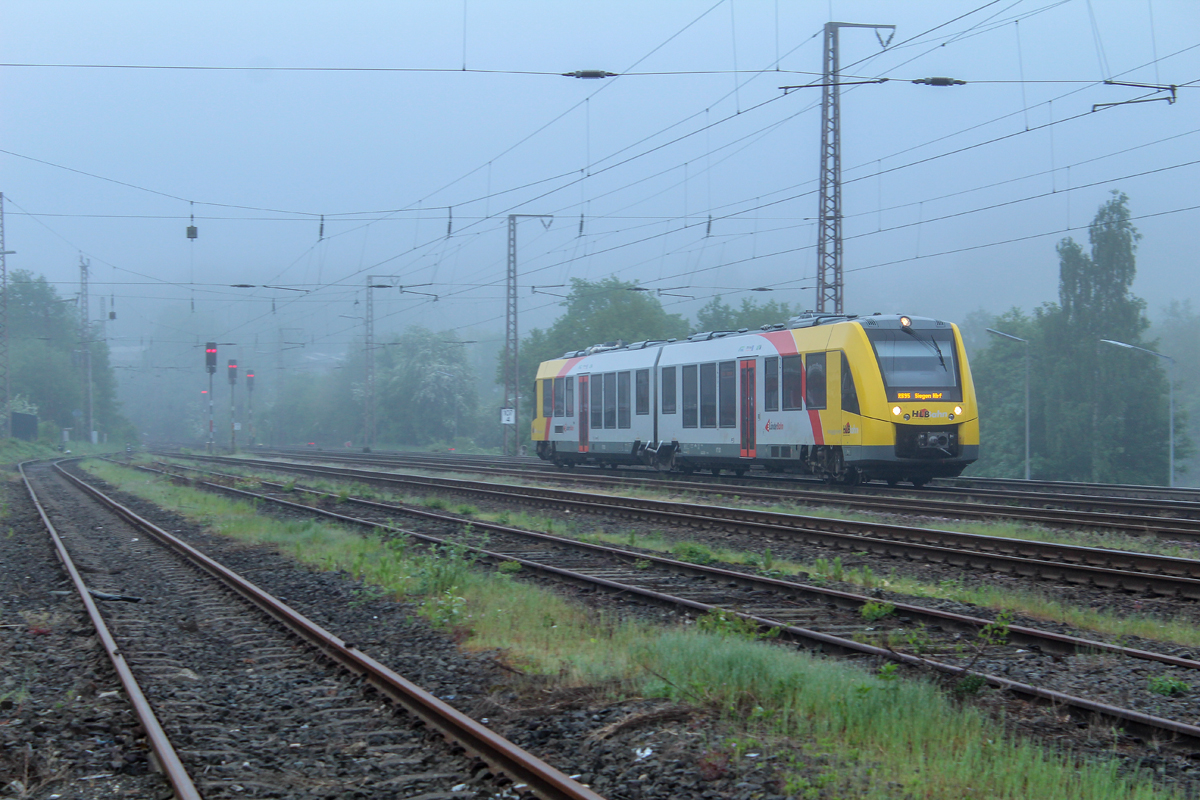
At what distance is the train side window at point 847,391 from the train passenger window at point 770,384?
224 cm

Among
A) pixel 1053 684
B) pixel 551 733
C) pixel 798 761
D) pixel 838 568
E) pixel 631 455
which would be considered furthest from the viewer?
pixel 631 455

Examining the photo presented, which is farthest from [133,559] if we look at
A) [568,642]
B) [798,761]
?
[798,761]

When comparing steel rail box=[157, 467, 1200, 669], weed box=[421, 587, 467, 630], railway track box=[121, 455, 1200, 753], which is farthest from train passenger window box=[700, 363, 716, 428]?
weed box=[421, 587, 467, 630]

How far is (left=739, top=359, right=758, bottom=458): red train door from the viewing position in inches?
877

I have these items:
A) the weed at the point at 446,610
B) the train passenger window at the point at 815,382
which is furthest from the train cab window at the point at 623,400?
the weed at the point at 446,610

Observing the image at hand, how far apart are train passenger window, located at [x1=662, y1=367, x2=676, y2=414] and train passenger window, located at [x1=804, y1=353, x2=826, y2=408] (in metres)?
5.24

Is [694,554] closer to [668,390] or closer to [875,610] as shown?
[875,610]

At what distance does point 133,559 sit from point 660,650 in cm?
982

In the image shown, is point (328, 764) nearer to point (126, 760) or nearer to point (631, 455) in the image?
point (126, 760)

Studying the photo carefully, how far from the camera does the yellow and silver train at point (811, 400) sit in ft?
62.9

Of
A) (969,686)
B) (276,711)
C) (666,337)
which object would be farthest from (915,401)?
(666,337)

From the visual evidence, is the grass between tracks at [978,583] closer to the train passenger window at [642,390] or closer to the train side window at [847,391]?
the train side window at [847,391]

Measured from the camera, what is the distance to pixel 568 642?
25.3ft

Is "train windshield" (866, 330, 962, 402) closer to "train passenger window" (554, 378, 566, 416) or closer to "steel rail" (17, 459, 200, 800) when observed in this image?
"train passenger window" (554, 378, 566, 416)
